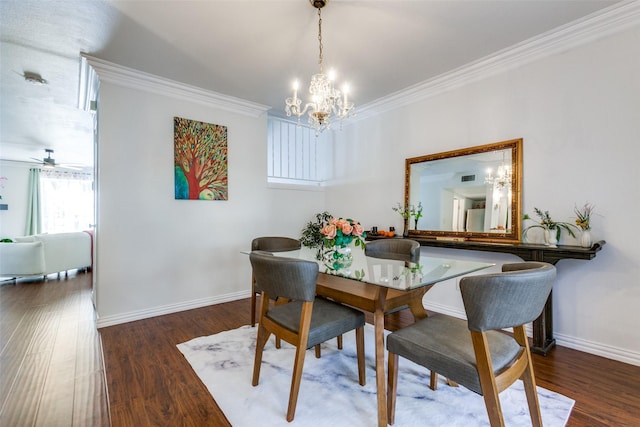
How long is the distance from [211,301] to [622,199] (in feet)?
13.4

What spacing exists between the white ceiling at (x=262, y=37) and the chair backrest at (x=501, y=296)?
1999 mm

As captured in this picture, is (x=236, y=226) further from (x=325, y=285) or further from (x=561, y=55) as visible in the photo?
(x=561, y=55)

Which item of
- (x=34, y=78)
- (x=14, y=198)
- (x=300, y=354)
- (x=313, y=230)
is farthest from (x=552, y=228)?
(x=14, y=198)

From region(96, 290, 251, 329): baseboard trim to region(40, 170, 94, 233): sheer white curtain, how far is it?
5992mm

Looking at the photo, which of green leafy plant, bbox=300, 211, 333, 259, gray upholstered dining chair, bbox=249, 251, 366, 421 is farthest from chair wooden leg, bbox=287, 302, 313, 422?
green leafy plant, bbox=300, 211, 333, 259

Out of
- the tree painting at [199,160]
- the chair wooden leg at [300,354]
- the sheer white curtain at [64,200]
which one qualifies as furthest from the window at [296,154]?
the sheer white curtain at [64,200]

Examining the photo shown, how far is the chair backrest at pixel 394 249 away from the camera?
7.64ft

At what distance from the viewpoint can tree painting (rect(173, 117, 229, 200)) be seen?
3.39 m

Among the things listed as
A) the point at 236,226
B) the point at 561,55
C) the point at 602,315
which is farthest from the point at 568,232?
the point at 236,226

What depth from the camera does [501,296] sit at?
1111 millimetres

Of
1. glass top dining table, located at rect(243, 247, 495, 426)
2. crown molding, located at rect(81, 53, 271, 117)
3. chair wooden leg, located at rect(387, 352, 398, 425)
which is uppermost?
crown molding, located at rect(81, 53, 271, 117)

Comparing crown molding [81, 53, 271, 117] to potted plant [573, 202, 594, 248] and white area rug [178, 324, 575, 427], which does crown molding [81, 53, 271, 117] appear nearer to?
white area rug [178, 324, 575, 427]

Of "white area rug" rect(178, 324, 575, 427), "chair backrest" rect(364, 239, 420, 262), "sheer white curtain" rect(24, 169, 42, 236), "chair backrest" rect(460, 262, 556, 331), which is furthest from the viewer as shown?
"sheer white curtain" rect(24, 169, 42, 236)

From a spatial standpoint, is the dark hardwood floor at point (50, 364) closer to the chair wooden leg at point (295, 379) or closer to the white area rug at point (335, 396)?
the white area rug at point (335, 396)
